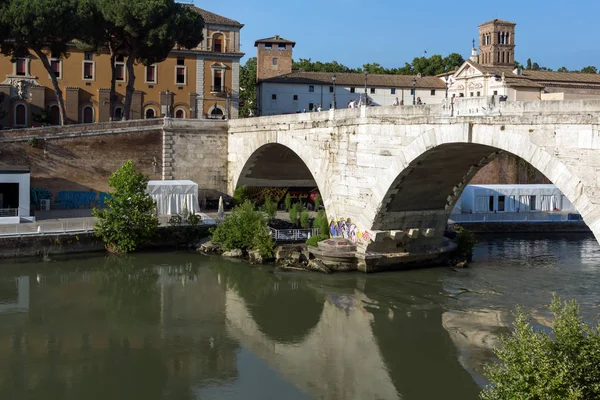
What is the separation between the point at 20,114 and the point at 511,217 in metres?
22.4

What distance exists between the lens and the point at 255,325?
15.6m

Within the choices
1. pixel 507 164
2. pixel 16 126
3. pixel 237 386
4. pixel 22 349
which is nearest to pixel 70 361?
pixel 22 349

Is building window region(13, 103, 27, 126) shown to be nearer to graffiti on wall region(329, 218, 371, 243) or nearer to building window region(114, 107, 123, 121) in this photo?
building window region(114, 107, 123, 121)

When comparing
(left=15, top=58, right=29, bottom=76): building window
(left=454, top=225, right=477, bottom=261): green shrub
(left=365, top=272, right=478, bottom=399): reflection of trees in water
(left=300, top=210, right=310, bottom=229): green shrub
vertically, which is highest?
(left=15, top=58, right=29, bottom=76): building window

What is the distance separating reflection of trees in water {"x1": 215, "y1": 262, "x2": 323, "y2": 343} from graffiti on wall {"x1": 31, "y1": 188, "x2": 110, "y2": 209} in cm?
850

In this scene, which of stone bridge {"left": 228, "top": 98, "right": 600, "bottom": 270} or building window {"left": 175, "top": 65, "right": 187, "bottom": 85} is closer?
stone bridge {"left": 228, "top": 98, "right": 600, "bottom": 270}

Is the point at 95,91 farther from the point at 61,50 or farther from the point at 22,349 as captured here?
the point at 22,349

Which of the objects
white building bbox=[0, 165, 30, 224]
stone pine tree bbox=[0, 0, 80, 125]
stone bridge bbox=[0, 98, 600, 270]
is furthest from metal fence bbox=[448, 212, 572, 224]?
stone pine tree bbox=[0, 0, 80, 125]

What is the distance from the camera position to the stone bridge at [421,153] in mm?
12742

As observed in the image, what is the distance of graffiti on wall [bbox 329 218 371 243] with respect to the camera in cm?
2006

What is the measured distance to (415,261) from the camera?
20.5m

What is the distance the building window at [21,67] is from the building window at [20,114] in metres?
→ 1.81

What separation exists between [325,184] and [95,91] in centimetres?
1789

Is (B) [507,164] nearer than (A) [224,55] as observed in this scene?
Yes
